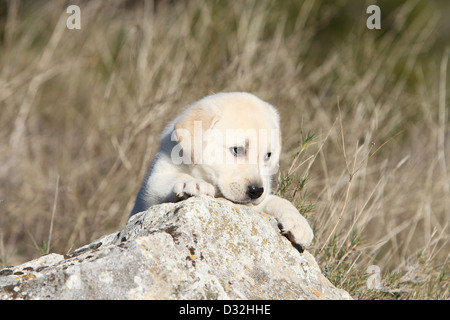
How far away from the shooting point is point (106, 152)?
22.7ft

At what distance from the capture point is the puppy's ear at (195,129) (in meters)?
3.55

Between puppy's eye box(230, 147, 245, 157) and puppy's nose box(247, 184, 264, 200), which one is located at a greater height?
puppy's eye box(230, 147, 245, 157)

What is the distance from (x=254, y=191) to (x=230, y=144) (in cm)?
40

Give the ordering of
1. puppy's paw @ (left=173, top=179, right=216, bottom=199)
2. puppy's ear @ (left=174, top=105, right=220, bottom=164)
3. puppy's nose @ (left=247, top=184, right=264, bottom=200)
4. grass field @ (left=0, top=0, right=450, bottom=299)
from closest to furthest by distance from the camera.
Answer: puppy's paw @ (left=173, top=179, right=216, bottom=199) → puppy's nose @ (left=247, top=184, right=264, bottom=200) → puppy's ear @ (left=174, top=105, right=220, bottom=164) → grass field @ (left=0, top=0, right=450, bottom=299)

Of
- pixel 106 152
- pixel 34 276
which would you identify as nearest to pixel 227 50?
pixel 106 152

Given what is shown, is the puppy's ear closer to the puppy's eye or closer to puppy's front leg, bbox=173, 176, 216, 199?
the puppy's eye

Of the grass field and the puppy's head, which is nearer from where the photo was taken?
the puppy's head

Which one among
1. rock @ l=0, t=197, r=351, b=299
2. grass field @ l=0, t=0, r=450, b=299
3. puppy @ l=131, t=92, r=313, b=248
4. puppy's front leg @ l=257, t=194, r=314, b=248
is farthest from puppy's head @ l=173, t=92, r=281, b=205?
rock @ l=0, t=197, r=351, b=299

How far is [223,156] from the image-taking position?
3633mm

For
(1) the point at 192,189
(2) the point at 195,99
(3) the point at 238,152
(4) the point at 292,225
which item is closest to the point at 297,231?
(4) the point at 292,225

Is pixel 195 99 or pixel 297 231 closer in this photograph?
pixel 297 231

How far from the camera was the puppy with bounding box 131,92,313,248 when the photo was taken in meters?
3.48

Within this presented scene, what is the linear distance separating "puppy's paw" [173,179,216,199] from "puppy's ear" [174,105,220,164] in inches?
13.2

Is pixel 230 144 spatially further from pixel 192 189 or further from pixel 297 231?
pixel 297 231
